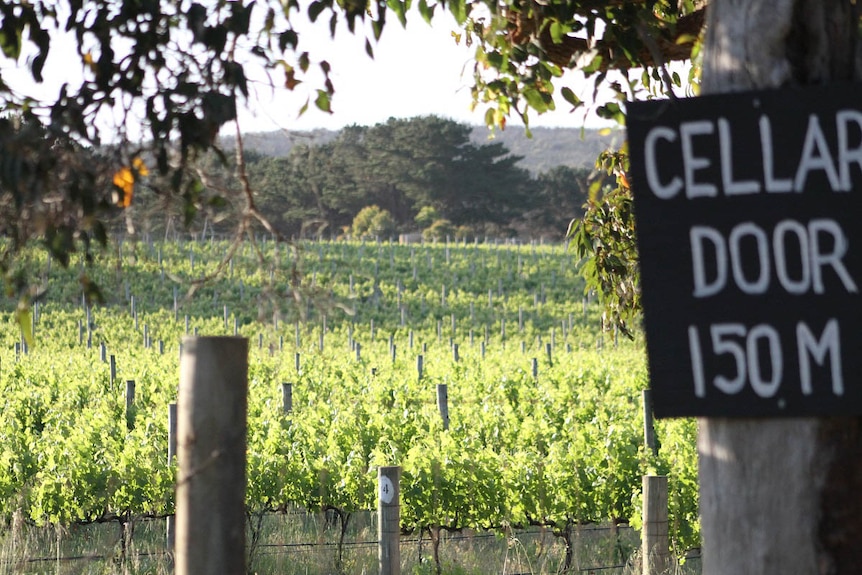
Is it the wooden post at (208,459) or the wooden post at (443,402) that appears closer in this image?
the wooden post at (208,459)

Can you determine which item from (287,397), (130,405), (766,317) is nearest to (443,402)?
(287,397)

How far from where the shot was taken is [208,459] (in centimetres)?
213

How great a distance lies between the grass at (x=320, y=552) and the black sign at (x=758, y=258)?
4698 mm

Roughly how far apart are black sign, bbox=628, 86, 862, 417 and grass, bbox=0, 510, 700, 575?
185 inches

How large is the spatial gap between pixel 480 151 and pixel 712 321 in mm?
65628

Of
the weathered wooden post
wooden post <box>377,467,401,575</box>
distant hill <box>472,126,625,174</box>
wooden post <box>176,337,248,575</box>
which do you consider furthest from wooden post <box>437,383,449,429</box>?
distant hill <box>472,126,625,174</box>

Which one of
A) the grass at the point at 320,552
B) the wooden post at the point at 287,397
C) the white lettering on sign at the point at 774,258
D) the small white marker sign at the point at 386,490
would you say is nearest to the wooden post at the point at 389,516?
the small white marker sign at the point at 386,490

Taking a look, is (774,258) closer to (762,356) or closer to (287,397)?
(762,356)

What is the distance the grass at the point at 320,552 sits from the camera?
711cm

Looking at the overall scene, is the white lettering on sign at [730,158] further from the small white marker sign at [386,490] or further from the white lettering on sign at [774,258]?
the small white marker sign at [386,490]

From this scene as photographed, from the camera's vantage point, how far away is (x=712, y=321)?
2.08 meters

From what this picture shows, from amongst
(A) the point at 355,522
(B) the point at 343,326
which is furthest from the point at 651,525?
(B) the point at 343,326

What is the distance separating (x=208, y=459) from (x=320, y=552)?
606cm

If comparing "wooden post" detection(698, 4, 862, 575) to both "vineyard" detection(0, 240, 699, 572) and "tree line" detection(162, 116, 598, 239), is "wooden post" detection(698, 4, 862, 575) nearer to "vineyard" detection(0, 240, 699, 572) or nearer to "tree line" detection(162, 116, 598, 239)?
"vineyard" detection(0, 240, 699, 572)
